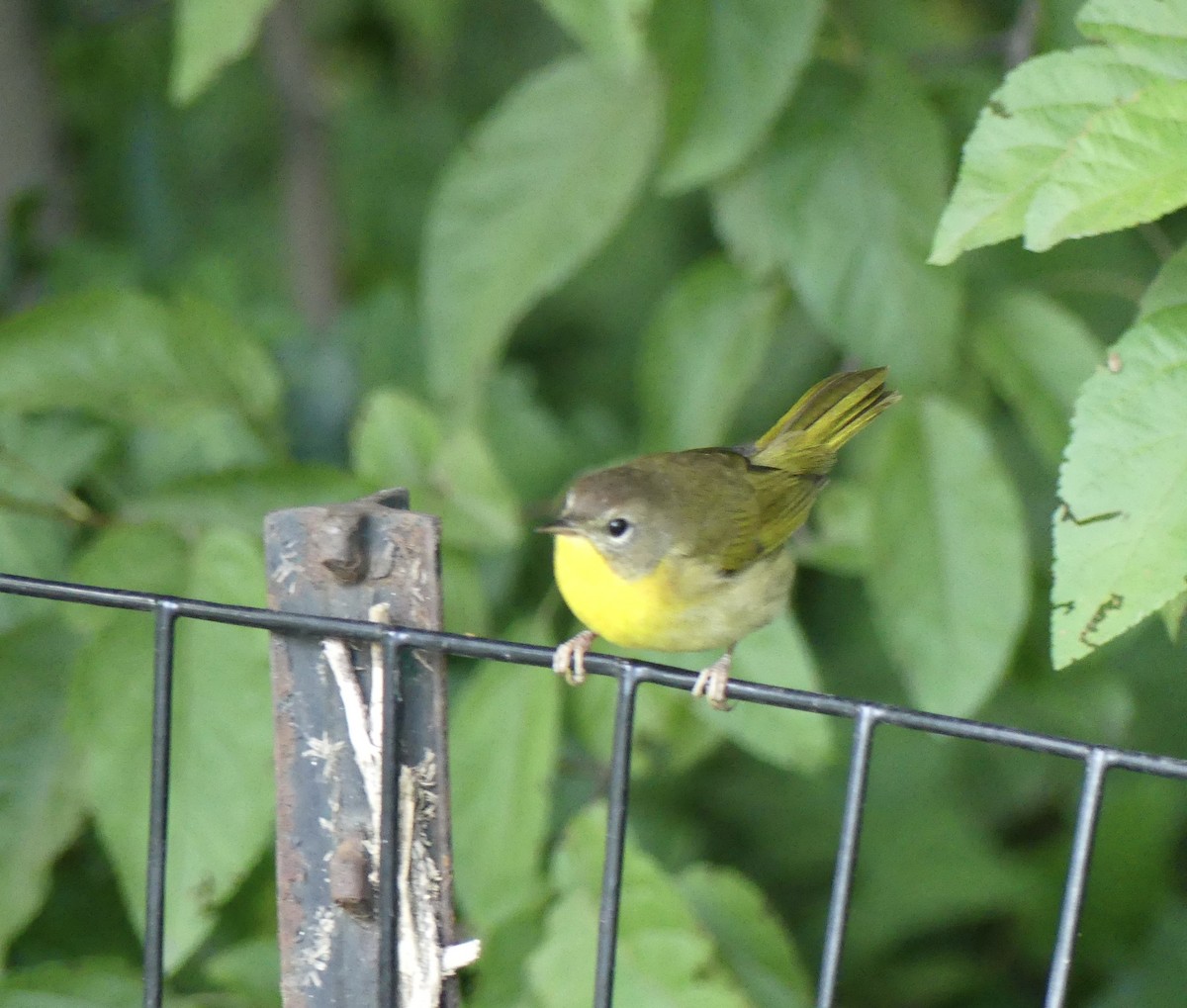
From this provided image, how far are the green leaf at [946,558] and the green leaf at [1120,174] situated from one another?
3.02 ft

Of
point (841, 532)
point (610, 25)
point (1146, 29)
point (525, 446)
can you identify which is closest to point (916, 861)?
point (841, 532)

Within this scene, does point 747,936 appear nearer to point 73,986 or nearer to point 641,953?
point 641,953

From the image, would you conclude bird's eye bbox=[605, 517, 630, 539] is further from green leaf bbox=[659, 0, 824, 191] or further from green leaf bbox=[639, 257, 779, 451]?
green leaf bbox=[659, 0, 824, 191]

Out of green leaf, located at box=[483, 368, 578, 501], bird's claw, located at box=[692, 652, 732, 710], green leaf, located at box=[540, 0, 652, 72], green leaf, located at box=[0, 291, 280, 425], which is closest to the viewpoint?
bird's claw, located at box=[692, 652, 732, 710]

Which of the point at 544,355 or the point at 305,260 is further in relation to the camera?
the point at 544,355

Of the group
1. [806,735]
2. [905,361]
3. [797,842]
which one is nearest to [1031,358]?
[905,361]

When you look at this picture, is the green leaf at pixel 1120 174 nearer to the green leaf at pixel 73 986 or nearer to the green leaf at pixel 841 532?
the green leaf at pixel 841 532

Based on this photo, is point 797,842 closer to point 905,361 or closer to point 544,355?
point 544,355

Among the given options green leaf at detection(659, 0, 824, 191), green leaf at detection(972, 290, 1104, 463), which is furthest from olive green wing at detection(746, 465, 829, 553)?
green leaf at detection(659, 0, 824, 191)

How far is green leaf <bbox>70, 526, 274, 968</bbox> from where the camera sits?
1656 mm

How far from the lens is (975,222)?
3.92ft

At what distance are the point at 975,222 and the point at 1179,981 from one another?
269 cm

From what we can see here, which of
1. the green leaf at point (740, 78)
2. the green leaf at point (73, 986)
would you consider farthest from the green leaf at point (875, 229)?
the green leaf at point (73, 986)

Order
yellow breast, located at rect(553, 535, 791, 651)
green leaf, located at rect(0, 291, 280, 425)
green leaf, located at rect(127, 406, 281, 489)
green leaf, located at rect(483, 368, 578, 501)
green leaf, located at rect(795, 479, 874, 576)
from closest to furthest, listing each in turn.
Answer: yellow breast, located at rect(553, 535, 791, 651) → green leaf, located at rect(0, 291, 280, 425) → green leaf, located at rect(127, 406, 281, 489) → green leaf, located at rect(795, 479, 874, 576) → green leaf, located at rect(483, 368, 578, 501)
